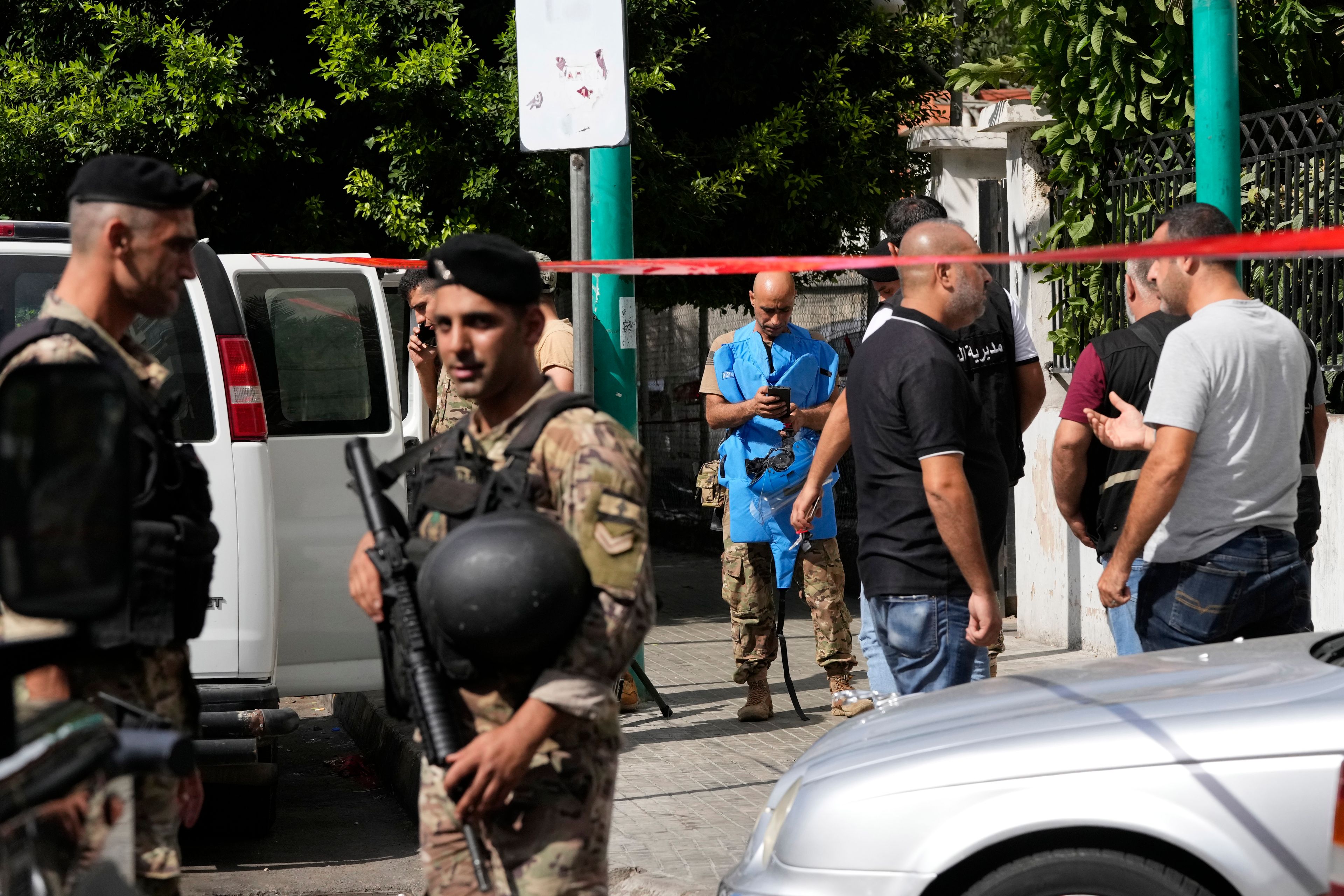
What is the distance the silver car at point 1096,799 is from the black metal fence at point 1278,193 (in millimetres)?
3684

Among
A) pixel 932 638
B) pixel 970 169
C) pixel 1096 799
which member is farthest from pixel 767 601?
pixel 970 169

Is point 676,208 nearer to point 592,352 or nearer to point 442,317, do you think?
point 592,352

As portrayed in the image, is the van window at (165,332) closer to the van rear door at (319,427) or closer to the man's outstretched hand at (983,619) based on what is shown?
the van rear door at (319,427)

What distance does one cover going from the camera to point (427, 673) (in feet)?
8.77

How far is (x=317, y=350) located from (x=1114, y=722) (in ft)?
11.9

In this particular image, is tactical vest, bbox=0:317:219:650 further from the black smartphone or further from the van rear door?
the black smartphone

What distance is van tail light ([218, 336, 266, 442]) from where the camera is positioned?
16.4ft

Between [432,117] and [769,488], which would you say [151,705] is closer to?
[769,488]

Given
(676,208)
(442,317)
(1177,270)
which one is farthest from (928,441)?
(676,208)

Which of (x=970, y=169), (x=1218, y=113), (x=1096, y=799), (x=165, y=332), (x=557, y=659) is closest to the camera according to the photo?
(x=557, y=659)

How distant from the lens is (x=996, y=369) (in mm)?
5156

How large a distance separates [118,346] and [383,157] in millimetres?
6967

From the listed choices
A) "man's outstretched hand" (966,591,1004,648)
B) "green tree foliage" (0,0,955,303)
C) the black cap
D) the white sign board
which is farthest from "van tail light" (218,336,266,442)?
"green tree foliage" (0,0,955,303)

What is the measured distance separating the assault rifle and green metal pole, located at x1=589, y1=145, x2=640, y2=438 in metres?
3.74
